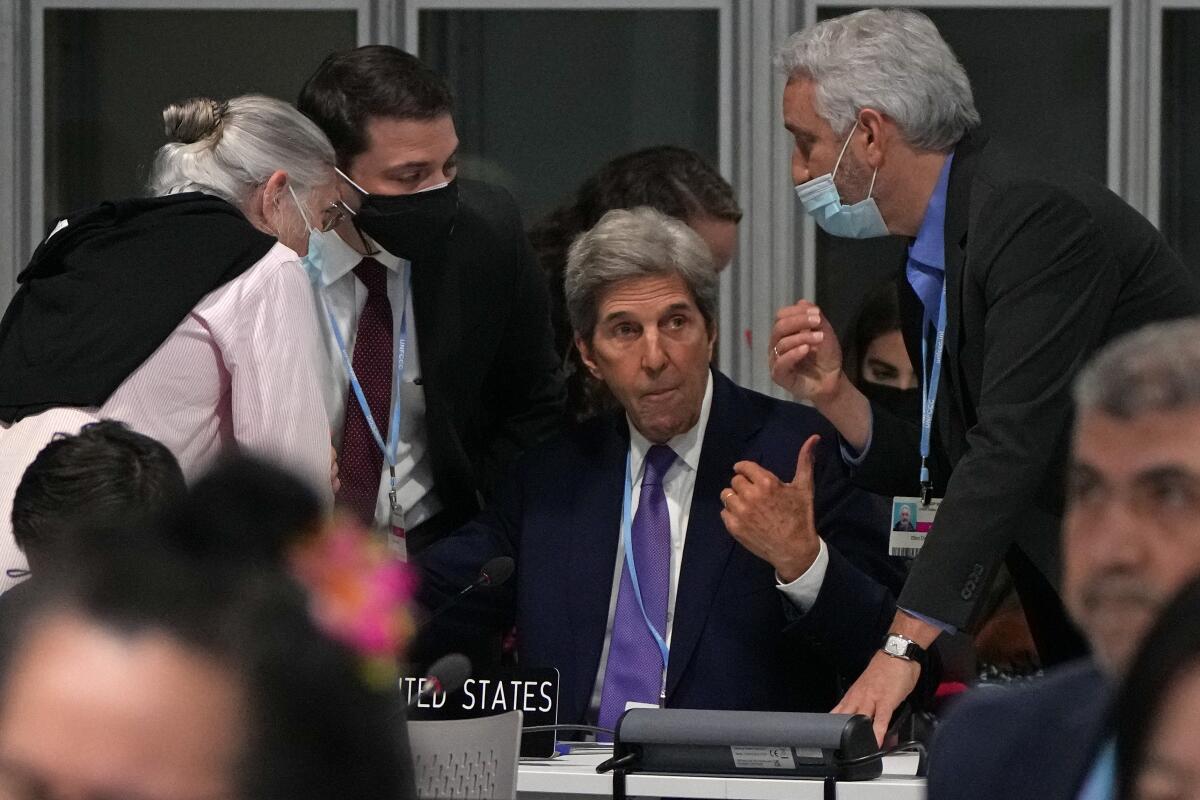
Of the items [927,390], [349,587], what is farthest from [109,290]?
[349,587]

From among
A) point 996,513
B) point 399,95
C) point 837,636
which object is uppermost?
point 399,95

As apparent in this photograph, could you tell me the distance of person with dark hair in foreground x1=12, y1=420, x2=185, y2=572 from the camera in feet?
7.89

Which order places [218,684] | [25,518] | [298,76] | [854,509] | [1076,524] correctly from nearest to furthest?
[218,684]
[1076,524]
[25,518]
[854,509]
[298,76]

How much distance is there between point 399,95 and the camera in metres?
3.61

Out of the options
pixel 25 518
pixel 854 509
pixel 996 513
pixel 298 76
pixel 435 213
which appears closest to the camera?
pixel 25 518

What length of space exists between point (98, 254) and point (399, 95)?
33.6 inches

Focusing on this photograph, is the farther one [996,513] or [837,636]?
[837,636]

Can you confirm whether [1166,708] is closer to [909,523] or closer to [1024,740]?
[1024,740]

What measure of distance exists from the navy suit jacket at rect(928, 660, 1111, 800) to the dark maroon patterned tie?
7.15 feet

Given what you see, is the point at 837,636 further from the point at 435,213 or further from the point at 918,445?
the point at 435,213

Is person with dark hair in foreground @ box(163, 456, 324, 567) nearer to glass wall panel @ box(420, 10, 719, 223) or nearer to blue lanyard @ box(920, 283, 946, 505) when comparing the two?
blue lanyard @ box(920, 283, 946, 505)

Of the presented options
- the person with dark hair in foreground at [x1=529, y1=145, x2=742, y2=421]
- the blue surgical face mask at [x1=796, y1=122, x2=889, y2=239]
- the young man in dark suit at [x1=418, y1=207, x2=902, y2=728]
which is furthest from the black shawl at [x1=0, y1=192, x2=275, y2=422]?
the person with dark hair in foreground at [x1=529, y1=145, x2=742, y2=421]

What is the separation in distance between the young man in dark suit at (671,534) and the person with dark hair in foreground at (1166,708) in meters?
Answer: 2.22

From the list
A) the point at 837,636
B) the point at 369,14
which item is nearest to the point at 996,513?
the point at 837,636
